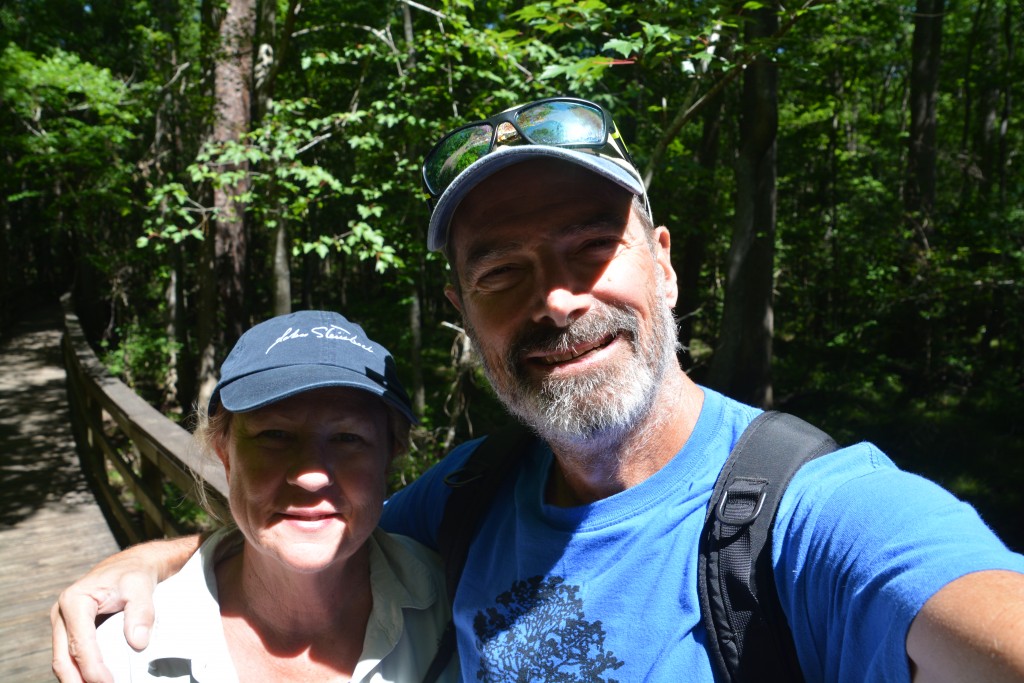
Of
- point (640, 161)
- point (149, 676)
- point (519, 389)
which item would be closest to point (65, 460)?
point (640, 161)

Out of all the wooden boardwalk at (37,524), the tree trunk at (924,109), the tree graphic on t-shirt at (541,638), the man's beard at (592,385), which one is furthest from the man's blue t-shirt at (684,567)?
the tree trunk at (924,109)

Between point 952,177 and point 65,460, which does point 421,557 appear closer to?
point 65,460

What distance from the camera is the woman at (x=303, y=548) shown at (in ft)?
5.62

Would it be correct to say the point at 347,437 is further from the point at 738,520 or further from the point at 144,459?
the point at 144,459

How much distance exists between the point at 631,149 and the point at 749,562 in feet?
21.7

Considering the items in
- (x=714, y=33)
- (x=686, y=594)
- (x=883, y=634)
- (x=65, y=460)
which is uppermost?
(x=714, y=33)

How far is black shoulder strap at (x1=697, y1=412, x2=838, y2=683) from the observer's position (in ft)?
3.73

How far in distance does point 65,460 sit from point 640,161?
7484 millimetres

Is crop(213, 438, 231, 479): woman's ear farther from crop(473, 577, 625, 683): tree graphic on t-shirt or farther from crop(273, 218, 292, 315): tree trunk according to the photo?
crop(273, 218, 292, 315): tree trunk

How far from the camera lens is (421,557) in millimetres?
1971

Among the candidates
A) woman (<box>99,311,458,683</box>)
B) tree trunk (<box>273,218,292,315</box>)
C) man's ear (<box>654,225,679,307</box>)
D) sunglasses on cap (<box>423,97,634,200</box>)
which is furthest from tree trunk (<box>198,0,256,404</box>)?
man's ear (<box>654,225,679,307</box>)

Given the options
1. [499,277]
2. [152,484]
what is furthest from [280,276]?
[499,277]

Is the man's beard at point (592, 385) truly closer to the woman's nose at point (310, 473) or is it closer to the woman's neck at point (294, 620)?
the woman's nose at point (310, 473)

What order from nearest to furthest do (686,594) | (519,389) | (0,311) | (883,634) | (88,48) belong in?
(883,634)
(686,594)
(519,389)
(88,48)
(0,311)
